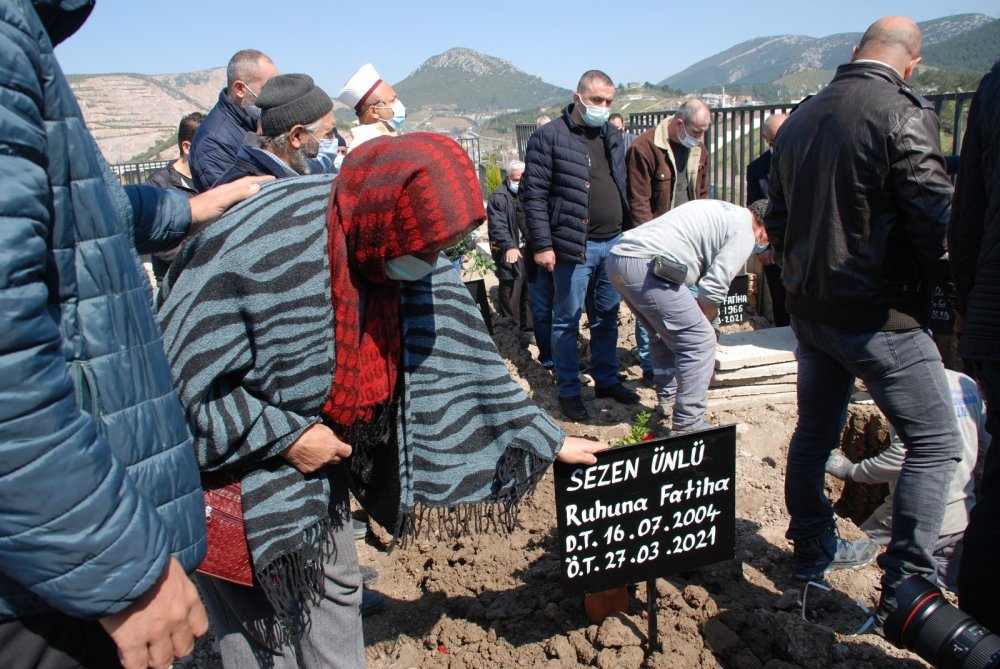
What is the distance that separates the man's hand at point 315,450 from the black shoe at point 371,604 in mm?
1471

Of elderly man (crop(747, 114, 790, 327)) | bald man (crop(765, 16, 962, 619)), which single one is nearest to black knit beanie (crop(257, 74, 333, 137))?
bald man (crop(765, 16, 962, 619))

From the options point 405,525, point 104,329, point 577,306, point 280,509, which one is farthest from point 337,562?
point 577,306

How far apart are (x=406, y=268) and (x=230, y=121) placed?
2.65 metres

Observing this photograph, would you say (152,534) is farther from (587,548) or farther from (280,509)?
(587,548)

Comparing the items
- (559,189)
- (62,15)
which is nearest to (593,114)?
(559,189)

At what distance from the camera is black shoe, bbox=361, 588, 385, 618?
3084 millimetres

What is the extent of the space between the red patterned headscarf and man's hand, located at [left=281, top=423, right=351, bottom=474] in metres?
0.05

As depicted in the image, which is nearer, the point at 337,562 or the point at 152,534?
the point at 152,534

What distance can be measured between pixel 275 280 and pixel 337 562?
0.86 m

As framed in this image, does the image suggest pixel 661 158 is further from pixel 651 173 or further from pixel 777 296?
pixel 777 296

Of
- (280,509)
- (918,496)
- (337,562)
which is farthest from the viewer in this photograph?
(918,496)

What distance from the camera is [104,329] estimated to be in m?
1.20

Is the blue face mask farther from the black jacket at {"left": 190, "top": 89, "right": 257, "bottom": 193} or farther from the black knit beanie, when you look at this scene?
the black knit beanie

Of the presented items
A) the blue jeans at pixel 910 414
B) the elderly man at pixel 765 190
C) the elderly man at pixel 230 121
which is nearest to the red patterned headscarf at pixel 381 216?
the blue jeans at pixel 910 414
